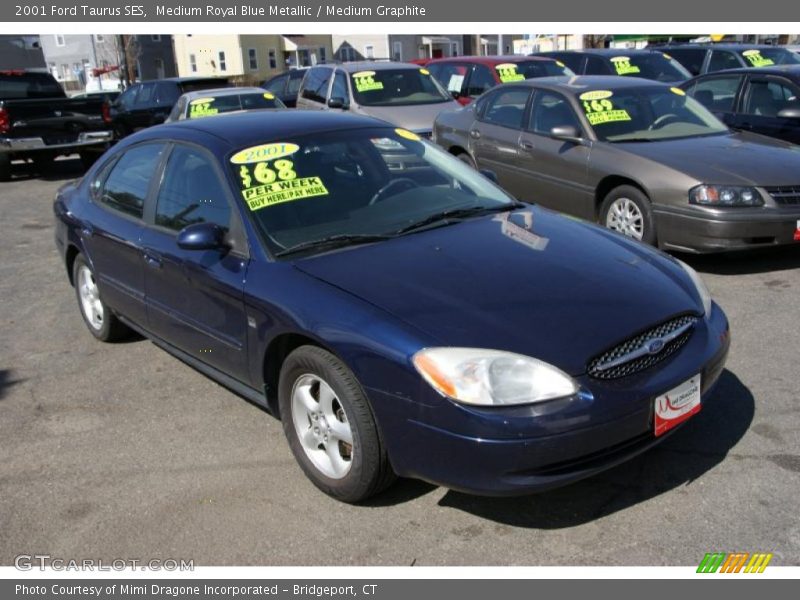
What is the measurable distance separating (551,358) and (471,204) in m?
1.56

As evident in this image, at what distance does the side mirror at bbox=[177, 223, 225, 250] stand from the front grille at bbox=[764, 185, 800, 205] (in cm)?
437

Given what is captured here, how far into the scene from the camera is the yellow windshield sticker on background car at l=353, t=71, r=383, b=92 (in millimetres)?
11530

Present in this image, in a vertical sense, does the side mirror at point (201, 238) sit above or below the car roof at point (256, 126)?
below

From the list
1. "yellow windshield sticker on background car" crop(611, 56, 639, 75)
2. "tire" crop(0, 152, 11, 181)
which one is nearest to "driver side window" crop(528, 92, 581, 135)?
"yellow windshield sticker on background car" crop(611, 56, 639, 75)

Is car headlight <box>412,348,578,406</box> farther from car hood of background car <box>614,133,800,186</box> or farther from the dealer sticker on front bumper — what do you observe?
car hood of background car <box>614,133,800,186</box>

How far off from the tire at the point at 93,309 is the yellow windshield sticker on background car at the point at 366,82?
669 centimetres

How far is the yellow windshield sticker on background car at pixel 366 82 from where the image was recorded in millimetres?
11530

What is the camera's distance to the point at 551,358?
2.88 m

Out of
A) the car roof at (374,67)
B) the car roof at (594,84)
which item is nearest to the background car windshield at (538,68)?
the car roof at (374,67)

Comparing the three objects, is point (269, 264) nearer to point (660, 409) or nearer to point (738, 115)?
point (660, 409)

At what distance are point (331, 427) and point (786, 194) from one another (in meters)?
4.44

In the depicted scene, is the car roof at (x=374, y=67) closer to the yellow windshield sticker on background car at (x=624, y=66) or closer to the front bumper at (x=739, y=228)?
the yellow windshield sticker on background car at (x=624, y=66)

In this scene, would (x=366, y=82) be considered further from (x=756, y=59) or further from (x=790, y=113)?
(x=756, y=59)

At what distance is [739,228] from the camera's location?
5871 mm
